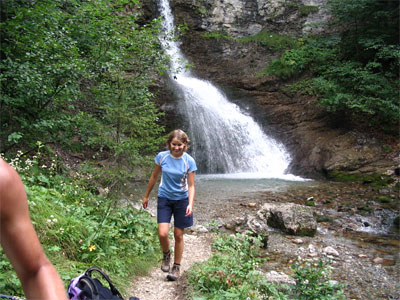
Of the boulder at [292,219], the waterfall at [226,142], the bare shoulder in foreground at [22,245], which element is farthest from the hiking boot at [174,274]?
the waterfall at [226,142]

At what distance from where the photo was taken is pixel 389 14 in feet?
51.2

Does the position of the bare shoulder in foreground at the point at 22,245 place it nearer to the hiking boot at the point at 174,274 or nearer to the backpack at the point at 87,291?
the backpack at the point at 87,291

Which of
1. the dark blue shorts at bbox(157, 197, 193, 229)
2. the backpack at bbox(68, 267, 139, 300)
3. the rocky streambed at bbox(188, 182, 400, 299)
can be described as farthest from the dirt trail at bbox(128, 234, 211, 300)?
the backpack at bbox(68, 267, 139, 300)

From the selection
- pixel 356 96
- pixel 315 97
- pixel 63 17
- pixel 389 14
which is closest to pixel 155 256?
pixel 63 17

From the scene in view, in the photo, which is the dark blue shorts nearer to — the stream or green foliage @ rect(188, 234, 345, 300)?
green foliage @ rect(188, 234, 345, 300)

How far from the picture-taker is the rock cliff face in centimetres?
1439

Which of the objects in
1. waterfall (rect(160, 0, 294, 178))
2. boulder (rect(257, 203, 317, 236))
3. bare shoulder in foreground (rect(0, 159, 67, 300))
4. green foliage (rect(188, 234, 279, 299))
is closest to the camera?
bare shoulder in foreground (rect(0, 159, 67, 300))

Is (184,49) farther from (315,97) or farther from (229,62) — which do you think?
(315,97)

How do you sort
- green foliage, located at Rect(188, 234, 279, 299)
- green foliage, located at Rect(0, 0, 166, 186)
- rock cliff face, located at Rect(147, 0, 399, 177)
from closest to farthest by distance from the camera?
green foliage, located at Rect(188, 234, 279, 299) → green foliage, located at Rect(0, 0, 166, 186) → rock cliff face, located at Rect(147, 0, 399, 177)

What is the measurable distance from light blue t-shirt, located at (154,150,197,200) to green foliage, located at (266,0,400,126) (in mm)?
13301

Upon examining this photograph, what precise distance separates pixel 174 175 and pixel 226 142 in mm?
12279

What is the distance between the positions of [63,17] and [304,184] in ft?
33.3

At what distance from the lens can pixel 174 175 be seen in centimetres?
351

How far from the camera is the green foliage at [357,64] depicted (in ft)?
47.8
